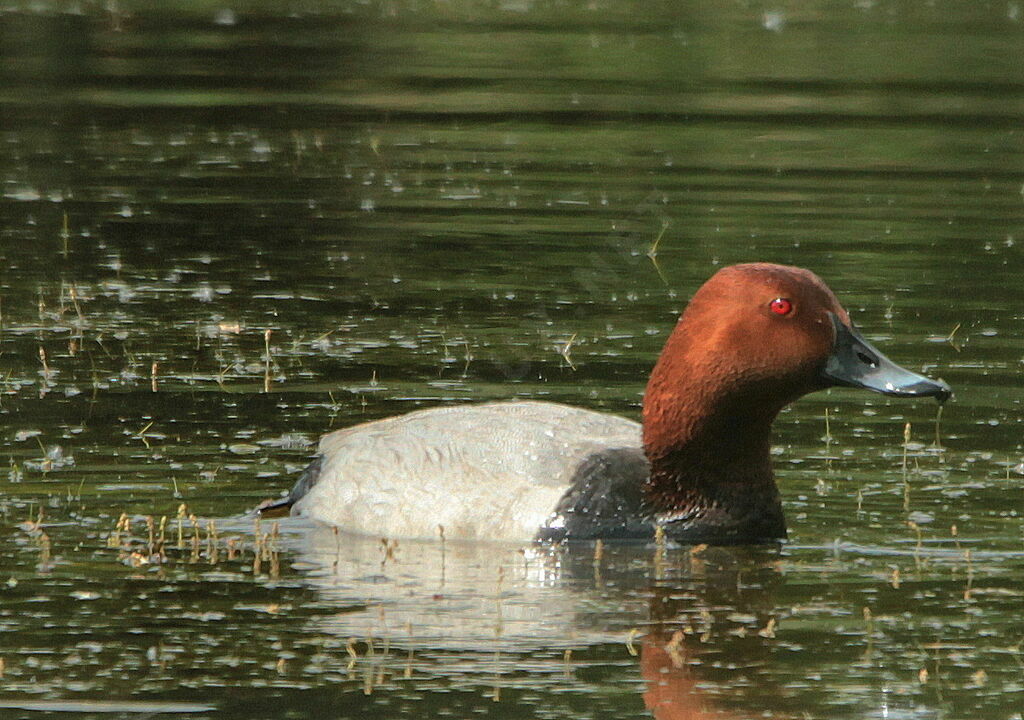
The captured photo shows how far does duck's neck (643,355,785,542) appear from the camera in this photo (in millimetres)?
9180

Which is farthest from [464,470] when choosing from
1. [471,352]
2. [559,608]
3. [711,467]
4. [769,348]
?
[471,352]

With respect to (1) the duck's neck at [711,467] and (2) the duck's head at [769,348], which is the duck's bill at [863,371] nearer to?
(2) the duck's head at [769,348]

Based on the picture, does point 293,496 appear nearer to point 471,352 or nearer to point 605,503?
point 605,503

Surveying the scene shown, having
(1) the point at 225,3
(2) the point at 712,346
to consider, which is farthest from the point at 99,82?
(2) the point at 712,346

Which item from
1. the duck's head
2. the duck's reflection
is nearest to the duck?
the duck's head

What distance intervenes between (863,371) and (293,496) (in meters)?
2.51

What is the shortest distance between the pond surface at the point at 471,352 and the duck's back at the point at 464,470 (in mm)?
159

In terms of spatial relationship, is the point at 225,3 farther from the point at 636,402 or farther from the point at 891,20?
the point at 636,402

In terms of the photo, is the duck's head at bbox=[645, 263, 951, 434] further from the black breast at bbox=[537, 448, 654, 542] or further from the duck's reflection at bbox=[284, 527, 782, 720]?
the duck's reflection at bbox=[284, 527, 782, 720]

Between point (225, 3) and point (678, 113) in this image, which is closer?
point (678, 113)

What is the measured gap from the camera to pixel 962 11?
32094 mm

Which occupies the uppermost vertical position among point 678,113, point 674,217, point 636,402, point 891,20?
point 891,20

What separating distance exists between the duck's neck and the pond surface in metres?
0.19

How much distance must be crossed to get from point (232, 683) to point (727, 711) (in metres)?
1.60
